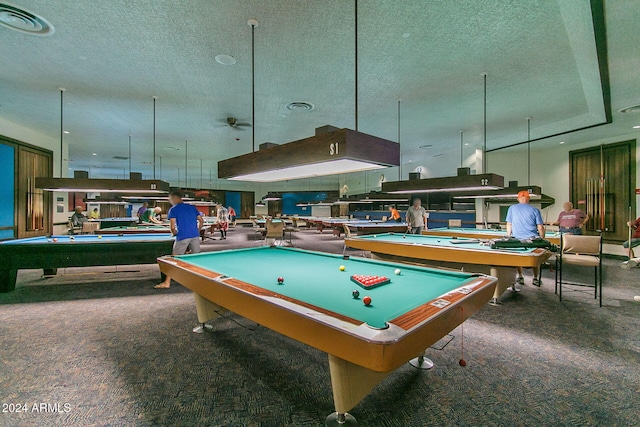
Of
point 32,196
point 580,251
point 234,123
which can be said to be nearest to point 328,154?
point 234,123

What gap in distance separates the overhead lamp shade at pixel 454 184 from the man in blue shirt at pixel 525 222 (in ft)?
1.45

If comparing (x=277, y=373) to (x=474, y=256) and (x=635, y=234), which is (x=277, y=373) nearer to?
(x=474, y=256)

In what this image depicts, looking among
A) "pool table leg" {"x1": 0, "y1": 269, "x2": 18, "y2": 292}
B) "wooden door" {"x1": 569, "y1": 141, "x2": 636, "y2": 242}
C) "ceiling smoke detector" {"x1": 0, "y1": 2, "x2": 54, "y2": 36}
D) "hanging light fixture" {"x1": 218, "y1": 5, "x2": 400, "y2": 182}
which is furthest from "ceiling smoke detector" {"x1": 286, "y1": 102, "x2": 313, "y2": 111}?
"wooden door" {"x1": 569, "y1": 141, "x2": 636, "y2": 242}

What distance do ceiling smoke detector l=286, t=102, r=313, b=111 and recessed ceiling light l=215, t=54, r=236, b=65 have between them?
1475mm

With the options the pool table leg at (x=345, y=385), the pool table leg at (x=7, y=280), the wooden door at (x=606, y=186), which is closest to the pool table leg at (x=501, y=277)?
the pool table leg at (x=345, y=385)

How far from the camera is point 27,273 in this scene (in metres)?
5.53

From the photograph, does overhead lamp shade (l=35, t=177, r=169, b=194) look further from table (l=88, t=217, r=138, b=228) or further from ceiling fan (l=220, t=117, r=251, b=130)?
table (l=88, t=217, r=138, b=228)

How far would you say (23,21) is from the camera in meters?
2.67

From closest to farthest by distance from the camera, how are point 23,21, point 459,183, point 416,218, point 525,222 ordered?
point 23,21 < point 525,222 < point 459,183 < point 416,218

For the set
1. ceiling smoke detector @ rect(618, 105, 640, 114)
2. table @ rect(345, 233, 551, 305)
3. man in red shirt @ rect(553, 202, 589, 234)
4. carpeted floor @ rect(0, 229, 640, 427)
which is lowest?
carpeted floor @ rect(0, 229, 640, 427)

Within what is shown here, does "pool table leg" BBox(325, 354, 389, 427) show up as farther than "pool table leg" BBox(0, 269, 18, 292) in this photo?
No

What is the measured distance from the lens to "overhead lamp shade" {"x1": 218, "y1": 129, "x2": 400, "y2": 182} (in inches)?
84.0

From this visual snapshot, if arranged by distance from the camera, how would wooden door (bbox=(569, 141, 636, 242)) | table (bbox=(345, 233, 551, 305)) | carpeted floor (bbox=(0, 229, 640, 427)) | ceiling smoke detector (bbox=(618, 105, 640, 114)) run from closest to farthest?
carpeted floor (bbox=(0, 229, 640, 427)) → table (bbox=(345, 233, 551, 305)) → ceiling smoke detector (bbox=(618, 105, 640, 114)) → wooden door (bbox=(569, 141, 636, 242))

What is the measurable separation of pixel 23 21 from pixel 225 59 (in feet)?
5.91
